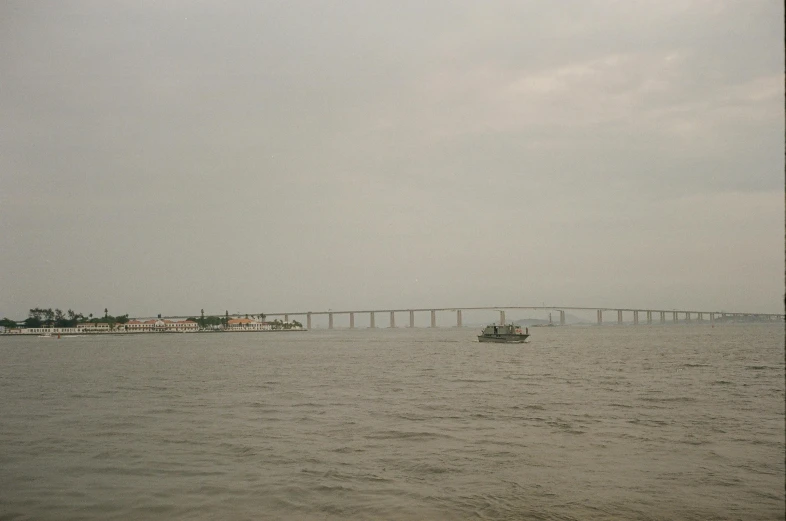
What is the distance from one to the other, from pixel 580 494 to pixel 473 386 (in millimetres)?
17694

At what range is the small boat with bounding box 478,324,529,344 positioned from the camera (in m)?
81.9

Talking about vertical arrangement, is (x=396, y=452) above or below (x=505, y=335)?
above

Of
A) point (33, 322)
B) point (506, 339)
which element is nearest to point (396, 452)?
point (506, 339)

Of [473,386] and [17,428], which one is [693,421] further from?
[17,428]

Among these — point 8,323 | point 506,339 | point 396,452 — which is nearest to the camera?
point 396,452

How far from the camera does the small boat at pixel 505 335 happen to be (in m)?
81.9

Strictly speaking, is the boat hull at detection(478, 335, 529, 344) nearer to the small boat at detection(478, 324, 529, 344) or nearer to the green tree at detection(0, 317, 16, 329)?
the small boat at detection(478, 324, 529, 344)

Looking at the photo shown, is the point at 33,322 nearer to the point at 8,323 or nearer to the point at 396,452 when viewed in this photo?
the point at 8,323

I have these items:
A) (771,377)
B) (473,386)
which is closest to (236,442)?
(473,386)

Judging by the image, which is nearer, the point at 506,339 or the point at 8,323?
the point at 506,339

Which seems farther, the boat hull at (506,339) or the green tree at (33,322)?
the green tree at (33,322)

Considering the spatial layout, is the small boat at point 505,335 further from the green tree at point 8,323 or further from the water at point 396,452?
the green tree at point 8,323

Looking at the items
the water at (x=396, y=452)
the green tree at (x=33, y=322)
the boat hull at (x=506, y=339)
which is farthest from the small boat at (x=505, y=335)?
the green tree at (x=33, y=322)

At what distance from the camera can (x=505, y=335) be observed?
8312 cm
